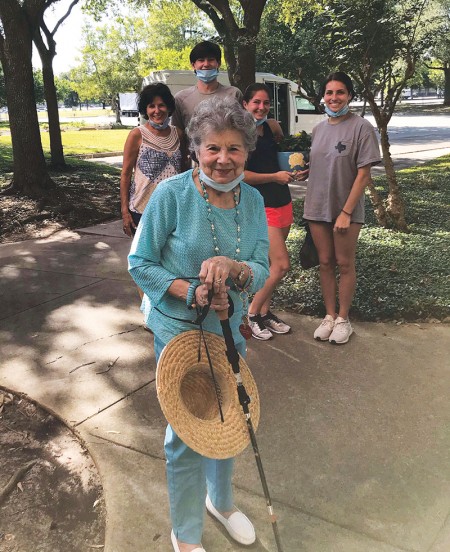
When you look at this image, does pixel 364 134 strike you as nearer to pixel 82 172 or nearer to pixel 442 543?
pixel 442 543

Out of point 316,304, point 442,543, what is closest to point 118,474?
point 442,543

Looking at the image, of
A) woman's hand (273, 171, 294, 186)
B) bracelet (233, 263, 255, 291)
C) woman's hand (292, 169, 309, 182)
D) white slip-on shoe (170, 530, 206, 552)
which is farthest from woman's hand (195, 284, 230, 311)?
woman's hand (292, 169, 309, 182)

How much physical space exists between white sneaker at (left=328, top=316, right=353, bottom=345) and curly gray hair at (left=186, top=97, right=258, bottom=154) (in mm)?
2411

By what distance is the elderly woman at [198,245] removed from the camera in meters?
1.96

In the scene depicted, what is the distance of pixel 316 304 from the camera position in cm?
491

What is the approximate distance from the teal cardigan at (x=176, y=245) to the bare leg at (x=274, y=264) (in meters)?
2.06

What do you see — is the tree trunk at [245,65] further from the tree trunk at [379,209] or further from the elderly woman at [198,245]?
the elderly woman at [198,245]

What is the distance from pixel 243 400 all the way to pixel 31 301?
377 cm

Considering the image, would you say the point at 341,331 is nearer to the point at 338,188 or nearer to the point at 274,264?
the point at 274,264

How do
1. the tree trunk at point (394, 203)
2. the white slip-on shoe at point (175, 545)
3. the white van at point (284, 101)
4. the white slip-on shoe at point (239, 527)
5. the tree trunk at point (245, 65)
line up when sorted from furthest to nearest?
1. the white van at point (284, 101)
2. the tree trunk at point (245, 65)
3. the tree trunk at point (394, 203)
4. the white slip-on shoe at point (239, 527)
5. the white slip-on shoe at point (175, 545)

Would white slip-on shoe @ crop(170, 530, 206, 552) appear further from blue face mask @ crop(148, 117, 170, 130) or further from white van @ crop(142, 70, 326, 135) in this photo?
white van @ crop(142, 70, 326, 135)

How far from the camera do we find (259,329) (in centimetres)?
428

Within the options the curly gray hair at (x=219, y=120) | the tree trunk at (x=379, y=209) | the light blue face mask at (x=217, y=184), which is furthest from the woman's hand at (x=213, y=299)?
the tree trunk at (x=379, y=209)

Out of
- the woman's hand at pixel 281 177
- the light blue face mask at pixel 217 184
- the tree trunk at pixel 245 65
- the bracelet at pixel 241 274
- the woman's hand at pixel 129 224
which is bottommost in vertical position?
the woman's hand at pixel 129 224
